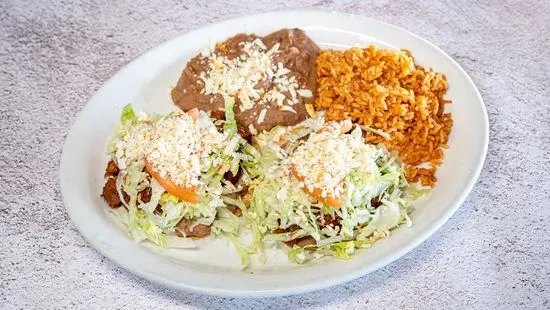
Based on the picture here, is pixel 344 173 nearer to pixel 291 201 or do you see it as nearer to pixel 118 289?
pixel 291 201

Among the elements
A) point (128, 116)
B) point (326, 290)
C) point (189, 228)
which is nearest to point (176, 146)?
point (189, 228)

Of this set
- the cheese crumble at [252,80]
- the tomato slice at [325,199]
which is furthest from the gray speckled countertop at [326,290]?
the cheese crumble at [252,80]

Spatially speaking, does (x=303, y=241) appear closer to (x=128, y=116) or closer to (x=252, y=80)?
(x=252, y=80)

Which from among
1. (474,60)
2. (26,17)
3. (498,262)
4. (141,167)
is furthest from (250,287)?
(26,17)

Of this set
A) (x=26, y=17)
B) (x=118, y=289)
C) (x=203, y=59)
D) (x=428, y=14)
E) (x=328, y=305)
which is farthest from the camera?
(x=26, y=17)

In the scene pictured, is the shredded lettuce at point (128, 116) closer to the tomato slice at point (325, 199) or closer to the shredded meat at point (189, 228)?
Result: the shredded meat at point (189, 228)

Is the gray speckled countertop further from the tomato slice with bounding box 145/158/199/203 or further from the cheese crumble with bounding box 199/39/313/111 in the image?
the cheese crumble with bounding box 199/39/313/111
